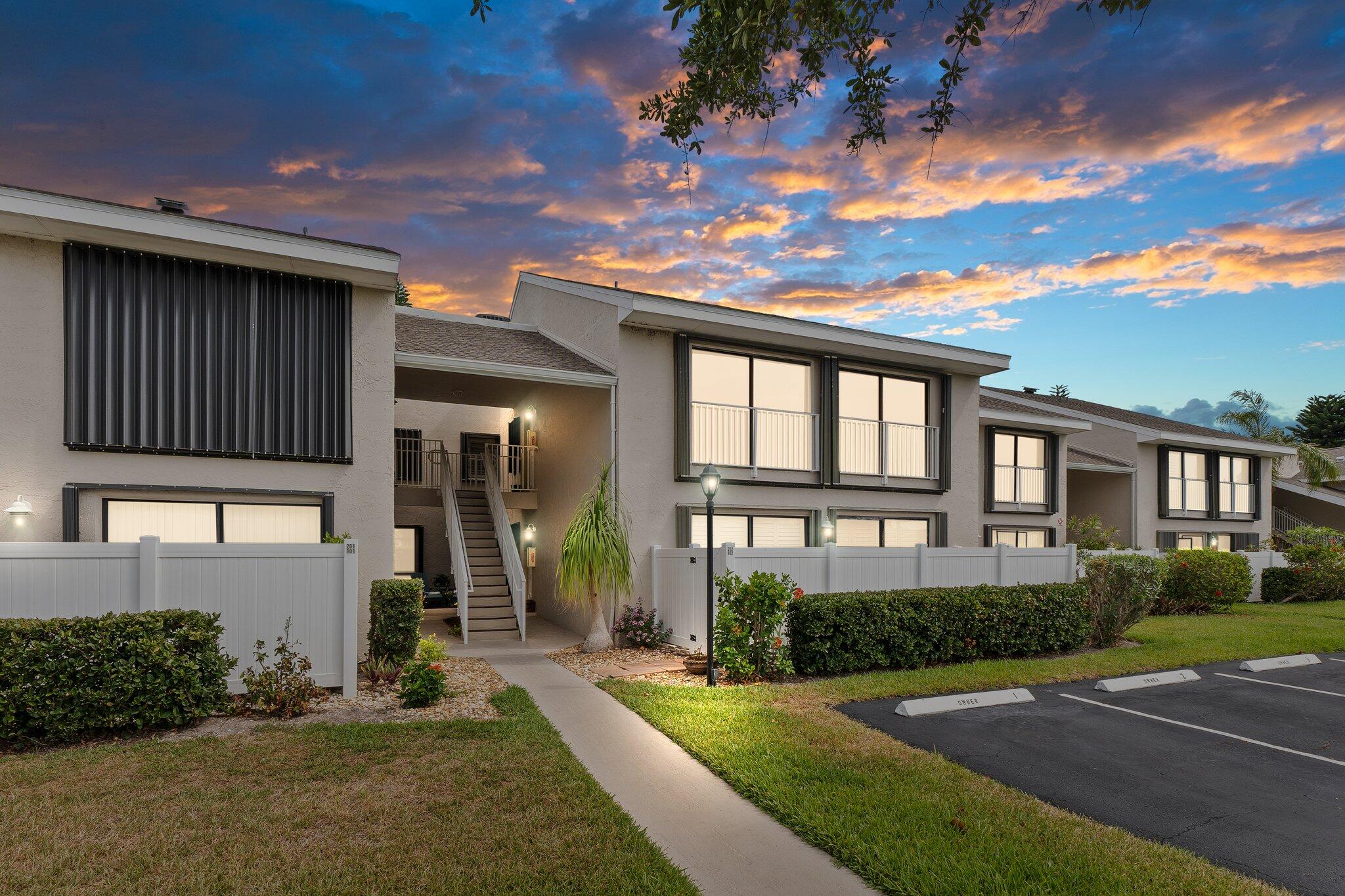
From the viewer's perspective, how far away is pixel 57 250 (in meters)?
8.88

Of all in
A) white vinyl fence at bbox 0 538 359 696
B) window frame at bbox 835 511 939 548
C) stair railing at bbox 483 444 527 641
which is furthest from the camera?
window frame at bbox 835 511 939 548

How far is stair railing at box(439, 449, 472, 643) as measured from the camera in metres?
12.6

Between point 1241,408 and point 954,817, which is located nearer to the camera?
point 954,817

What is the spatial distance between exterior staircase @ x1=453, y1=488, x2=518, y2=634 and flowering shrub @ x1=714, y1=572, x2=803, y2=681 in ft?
17.2

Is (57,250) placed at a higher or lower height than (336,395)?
higher

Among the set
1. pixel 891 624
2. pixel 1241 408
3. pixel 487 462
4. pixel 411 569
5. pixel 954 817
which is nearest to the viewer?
pixel 954 817

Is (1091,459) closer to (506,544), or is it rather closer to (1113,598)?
(1113,598)

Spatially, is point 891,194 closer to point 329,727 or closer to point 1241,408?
point 329,727

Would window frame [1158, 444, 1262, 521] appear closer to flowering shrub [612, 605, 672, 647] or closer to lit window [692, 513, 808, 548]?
lit window [692, 513, 808, 548]

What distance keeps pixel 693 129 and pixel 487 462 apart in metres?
11.8

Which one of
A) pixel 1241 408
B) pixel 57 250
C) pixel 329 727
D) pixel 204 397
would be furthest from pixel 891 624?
pixel 1241 408

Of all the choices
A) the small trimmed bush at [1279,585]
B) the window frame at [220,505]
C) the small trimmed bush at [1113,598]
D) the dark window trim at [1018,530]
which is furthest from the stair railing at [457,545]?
the small trimmed bush at [1279,585]

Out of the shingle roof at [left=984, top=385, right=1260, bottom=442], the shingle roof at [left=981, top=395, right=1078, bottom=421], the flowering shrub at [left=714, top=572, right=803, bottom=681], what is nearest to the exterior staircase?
the flowering shrub at [left=714, top=572, right=803, bottom=681]

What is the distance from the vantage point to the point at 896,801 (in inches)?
202
